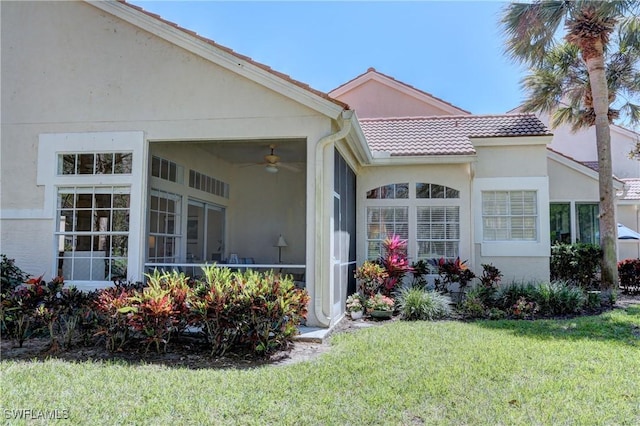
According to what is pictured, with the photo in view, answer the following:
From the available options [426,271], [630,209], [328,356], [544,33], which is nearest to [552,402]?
[328,356]

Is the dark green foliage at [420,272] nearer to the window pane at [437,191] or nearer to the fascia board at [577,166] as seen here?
the window pane at [437,191]

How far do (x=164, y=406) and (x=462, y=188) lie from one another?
9635 mm

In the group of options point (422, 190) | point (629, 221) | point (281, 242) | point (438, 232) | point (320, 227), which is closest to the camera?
point (320, 227)

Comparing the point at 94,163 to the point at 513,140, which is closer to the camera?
the point at 94,163

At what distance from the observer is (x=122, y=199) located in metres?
8.66

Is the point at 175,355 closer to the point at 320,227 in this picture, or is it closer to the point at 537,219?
the point at 320,227

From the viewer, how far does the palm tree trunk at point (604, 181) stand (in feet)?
Answer: 39.5

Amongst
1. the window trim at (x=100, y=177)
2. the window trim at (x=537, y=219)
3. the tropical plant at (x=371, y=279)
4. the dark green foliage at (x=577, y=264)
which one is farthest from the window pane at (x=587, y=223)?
the window trim at (x=100, y=177)

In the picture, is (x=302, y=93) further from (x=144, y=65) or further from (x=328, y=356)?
(x=328, y=356)

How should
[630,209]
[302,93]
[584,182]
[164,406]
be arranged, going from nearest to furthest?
[164,406] → [302,93] → [584,182] → [630,209]

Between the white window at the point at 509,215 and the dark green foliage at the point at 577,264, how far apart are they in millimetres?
3201

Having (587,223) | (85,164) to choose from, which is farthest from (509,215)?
(85,164)

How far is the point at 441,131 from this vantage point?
13.1m

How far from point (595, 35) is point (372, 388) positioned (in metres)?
11.9
